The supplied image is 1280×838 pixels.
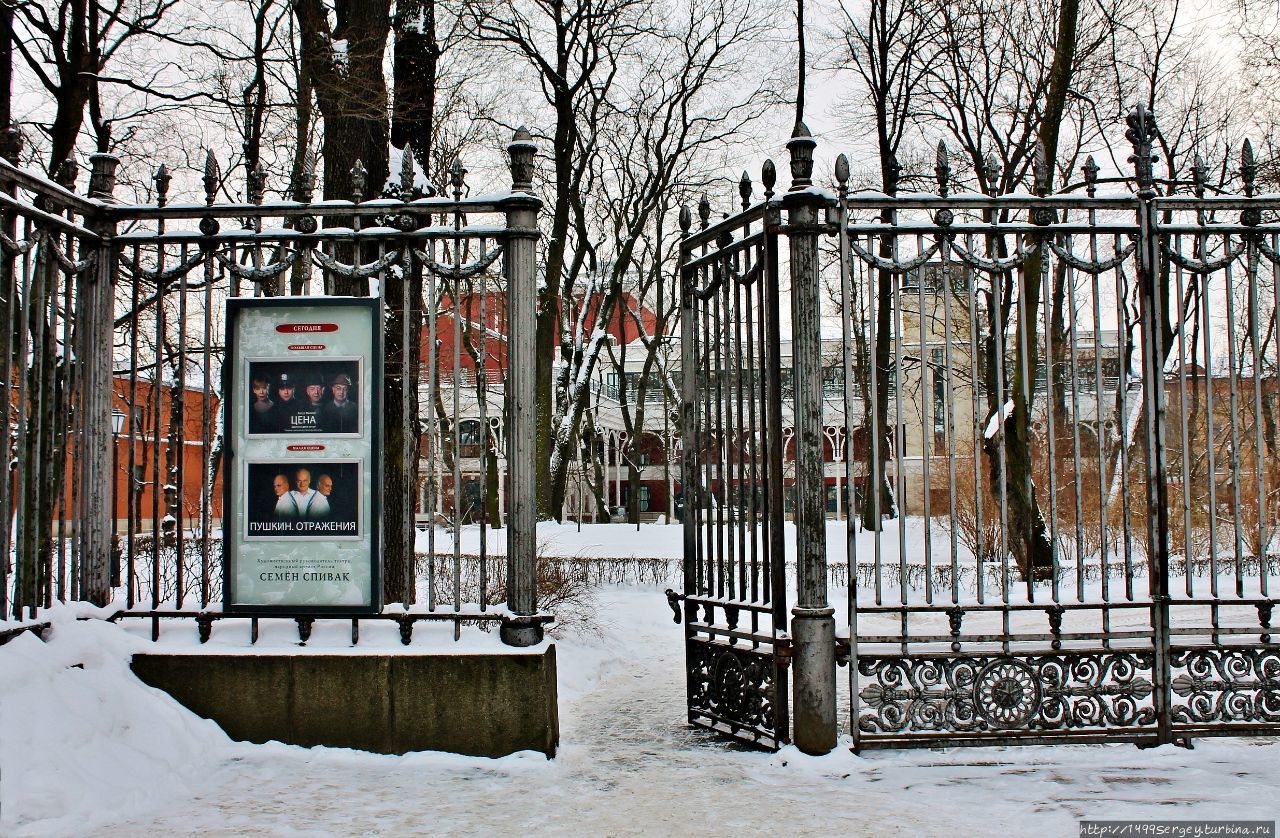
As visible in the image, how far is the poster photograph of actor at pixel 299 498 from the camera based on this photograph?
6.29m

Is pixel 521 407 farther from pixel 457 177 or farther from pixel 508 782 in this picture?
pixel 508 782

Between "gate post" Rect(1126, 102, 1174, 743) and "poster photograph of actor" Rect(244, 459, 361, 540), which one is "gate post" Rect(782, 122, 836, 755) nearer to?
"gate post" Rect(1126, 102, 1174, 743)

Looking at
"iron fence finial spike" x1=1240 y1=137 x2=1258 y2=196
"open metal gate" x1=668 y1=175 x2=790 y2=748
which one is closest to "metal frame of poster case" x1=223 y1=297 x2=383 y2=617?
"open metal gate" x1=668 y1=175 x2=790 y2=748

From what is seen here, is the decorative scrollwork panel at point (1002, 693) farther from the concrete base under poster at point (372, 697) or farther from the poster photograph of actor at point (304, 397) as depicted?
the poster photograph of actor at point (304, 397)

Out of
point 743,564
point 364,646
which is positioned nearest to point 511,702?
point 364,646

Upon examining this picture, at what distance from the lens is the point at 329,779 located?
5.71m

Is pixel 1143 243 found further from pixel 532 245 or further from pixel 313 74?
pixel 313 74

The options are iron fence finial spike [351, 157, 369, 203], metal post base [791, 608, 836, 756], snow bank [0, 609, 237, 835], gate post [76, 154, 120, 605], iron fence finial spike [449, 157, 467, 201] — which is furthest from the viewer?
gate post [76, 154, 120, 605]

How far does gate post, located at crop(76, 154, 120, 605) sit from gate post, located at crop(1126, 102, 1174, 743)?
6.42m

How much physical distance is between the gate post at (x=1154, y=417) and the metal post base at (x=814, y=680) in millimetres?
1983

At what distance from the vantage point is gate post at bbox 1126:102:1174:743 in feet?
20.7

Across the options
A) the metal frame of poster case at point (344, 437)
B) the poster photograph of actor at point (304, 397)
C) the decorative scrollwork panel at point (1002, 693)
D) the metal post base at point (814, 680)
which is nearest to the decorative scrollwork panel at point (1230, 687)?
the decorative scrollwork panel at point (1002, 693)

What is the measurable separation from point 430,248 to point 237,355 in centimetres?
136

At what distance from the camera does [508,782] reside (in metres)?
5.71
